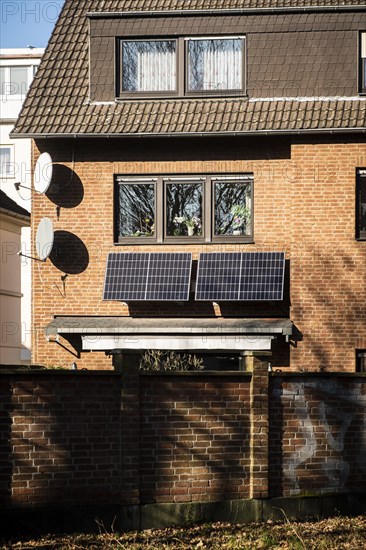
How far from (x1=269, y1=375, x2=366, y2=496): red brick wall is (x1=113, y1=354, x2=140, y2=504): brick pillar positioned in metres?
1.72

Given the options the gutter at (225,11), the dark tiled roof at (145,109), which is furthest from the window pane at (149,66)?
the gutter at (225,11)

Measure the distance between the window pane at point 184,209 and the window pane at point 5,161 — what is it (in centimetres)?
3321

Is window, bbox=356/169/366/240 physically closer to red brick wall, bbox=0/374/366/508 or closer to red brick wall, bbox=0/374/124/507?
red brick wall, bbox=0/374/366/508

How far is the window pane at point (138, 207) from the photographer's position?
20.9m

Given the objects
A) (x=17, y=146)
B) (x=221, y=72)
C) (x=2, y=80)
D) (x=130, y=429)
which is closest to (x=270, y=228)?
(x=221, y=72)

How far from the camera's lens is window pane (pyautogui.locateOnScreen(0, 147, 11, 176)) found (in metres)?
53.2

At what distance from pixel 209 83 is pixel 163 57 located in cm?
100

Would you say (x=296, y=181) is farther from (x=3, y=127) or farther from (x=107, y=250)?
(x=3, y=127)

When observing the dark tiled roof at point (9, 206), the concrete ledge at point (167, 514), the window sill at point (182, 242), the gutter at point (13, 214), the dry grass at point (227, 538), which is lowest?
the dry grass at point (227, 538)

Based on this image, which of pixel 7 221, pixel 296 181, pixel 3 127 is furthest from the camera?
pixel 3 127

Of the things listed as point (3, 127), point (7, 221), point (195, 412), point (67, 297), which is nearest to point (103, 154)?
point (67, 297)

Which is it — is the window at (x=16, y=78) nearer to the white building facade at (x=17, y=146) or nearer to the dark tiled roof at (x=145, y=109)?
the white building facade at (x=17, y=146)

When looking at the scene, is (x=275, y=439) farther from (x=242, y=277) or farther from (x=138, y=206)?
(x=138, y=206)

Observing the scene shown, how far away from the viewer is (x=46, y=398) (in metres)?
12.9
